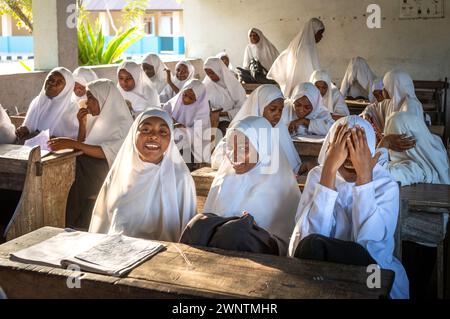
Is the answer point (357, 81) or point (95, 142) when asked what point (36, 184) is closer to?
point (95, 142)

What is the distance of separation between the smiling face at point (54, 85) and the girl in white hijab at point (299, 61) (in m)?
4.30

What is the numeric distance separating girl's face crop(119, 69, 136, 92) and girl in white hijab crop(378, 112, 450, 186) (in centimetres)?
349

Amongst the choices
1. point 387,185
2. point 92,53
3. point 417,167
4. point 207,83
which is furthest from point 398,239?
point 92,53

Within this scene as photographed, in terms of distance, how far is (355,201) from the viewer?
247 centimetres

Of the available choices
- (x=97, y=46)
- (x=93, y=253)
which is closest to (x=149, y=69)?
(x=97, y=46)

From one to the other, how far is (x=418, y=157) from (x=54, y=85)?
2916 mm

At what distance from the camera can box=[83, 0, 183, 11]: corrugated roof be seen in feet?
71.2

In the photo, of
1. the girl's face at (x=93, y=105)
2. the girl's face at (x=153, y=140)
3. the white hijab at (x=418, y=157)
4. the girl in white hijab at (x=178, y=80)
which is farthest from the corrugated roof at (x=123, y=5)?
the girl's face at (x=153, y=140)

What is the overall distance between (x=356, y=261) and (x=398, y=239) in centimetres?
57

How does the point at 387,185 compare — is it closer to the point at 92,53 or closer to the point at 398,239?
the point at 398,239

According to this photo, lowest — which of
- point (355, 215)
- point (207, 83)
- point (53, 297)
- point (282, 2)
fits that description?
point (53, 297)

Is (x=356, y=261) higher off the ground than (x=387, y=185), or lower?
lower

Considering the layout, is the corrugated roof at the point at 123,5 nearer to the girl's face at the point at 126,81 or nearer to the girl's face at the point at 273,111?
the girl's face at the point at 126,81

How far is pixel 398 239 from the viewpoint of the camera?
2.62 m
